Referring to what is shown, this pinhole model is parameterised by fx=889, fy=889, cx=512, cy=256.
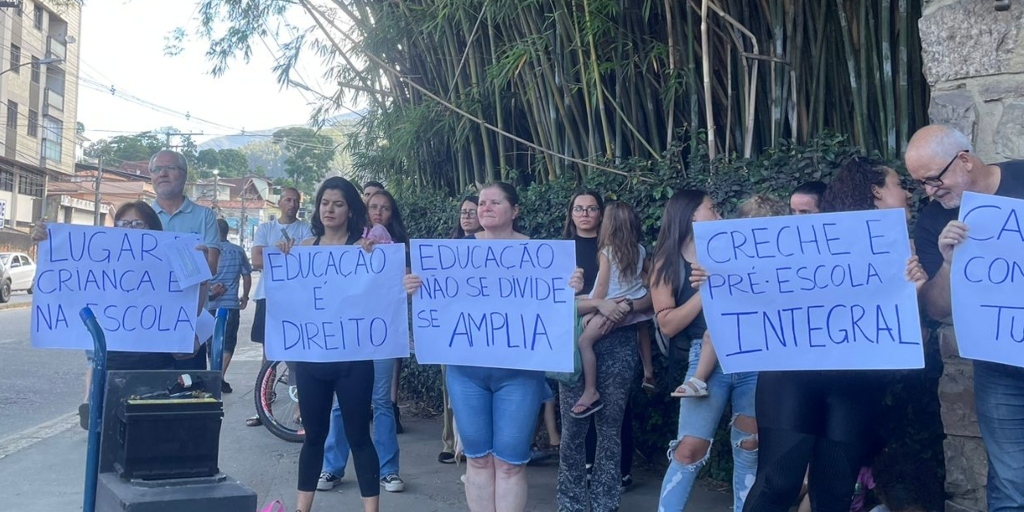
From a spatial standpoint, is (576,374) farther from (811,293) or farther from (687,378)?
(811,293)

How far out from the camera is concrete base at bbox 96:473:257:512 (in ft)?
11.3

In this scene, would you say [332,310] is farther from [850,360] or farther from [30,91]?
[30,91]

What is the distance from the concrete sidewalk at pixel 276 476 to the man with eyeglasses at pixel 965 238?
2.07 meters

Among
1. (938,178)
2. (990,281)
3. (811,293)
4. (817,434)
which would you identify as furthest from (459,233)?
(990,281)

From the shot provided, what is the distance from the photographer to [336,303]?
4.16 m

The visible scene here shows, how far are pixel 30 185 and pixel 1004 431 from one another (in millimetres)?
47457

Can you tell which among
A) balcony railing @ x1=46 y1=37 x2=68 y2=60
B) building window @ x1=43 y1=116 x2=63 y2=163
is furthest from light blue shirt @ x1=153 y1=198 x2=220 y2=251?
building window @ x1=43 y1=116 x2=63 y2=163

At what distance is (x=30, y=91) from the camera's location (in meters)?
41.0

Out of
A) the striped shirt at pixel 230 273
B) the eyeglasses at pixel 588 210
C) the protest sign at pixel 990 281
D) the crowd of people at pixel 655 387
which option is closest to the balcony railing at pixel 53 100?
the striped shirt at pixel 230 273

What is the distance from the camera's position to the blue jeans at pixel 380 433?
498cm

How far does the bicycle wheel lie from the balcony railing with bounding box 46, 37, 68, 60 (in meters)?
41.6

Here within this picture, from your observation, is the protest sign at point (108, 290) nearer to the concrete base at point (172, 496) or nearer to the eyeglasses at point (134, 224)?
the eyeglasses at point (134, 224)

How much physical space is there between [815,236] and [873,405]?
64cm

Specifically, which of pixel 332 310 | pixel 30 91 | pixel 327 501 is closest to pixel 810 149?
pixel 332 310
